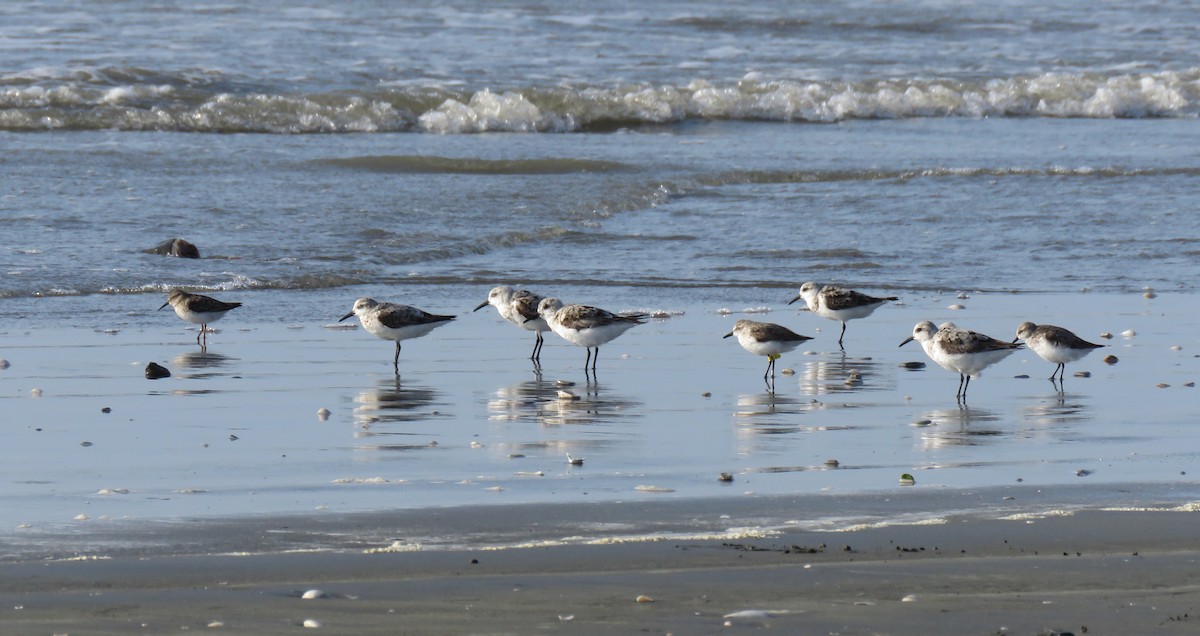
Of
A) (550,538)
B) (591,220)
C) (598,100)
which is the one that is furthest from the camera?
(598,100)

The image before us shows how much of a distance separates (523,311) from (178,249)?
359 centimetres

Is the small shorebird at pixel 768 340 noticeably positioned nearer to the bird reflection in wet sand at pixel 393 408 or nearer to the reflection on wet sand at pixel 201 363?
the bird reflection in wet sand at pixel 393 408

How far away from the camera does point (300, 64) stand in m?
22.5

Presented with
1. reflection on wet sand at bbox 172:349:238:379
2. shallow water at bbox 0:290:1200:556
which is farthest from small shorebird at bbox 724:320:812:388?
reflection on wet sand at bbox 172:349:238:379

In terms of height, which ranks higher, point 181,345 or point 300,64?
point 300,64

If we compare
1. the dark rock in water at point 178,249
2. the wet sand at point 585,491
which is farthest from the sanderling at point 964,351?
the dark rock in water at point 178,249

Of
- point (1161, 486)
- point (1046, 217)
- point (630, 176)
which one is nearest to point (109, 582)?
point (1161, 486)

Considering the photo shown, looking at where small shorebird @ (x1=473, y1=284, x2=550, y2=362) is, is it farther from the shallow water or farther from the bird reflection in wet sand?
the bird reflection in wet sand

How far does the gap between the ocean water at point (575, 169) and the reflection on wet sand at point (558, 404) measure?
8 centimetres

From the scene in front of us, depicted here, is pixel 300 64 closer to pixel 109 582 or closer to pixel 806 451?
pixel 806 451

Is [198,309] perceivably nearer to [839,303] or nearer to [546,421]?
[546,421]

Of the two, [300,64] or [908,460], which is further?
[300,64]

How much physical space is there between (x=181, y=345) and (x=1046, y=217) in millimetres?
7835

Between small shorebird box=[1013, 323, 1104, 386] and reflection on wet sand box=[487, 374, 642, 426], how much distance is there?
7.23 ft
